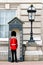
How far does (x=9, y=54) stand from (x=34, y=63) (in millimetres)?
2036

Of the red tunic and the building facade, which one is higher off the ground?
the building facade

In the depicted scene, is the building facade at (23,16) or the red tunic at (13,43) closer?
the red tunic at (13,43)

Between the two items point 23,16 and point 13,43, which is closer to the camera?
point 13,43

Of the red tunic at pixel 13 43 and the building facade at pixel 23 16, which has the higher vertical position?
the building facade at pixel 23 16

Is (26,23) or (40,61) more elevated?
(26,23)

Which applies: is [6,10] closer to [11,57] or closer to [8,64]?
[11,57]

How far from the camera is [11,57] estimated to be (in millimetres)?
23516

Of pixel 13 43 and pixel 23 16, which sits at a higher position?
pixel 23 16

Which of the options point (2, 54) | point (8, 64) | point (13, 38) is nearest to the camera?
point (8, 64)

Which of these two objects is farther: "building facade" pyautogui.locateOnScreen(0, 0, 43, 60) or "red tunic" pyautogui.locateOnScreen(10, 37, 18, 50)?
"building facade" pyautogui.locateOnScreen(0, 0, 43, 60)

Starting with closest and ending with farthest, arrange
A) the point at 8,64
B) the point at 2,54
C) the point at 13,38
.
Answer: the point at 8,64 < the point at 13,38 < the point at 2,54

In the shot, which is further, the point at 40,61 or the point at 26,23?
the point at 26,23

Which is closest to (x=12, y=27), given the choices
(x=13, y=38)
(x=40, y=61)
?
(x=13, y=38)

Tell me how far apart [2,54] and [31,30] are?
2.20 metres
